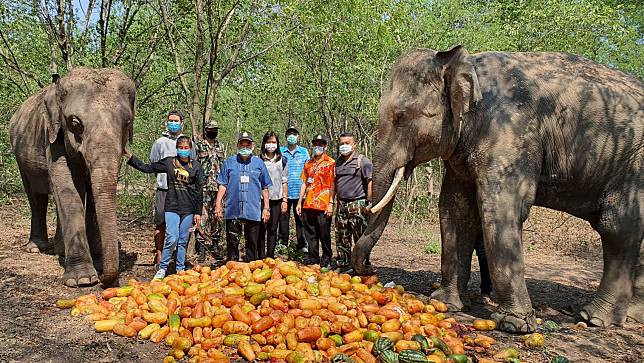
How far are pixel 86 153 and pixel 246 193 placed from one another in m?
2.05

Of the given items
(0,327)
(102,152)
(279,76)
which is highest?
(279,76)

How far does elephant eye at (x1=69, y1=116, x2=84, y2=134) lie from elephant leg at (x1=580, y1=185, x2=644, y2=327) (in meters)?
6.07

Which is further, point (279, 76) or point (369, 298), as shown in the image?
point (279, 76)

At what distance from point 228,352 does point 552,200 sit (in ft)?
13.0

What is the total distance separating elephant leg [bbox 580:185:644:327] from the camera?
5.78 m

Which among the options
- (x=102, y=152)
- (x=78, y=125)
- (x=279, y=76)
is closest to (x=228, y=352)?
(x=102, y=152)

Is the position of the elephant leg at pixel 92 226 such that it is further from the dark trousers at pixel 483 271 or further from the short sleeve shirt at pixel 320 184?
the dark trousers at pixel 483 271

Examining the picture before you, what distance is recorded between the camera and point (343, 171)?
7.67 meters

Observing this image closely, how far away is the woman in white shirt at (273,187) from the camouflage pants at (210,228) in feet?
3.36

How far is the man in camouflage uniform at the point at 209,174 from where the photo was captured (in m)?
8.40

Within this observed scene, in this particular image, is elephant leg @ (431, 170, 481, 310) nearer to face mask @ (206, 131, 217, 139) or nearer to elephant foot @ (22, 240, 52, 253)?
face mask @ (206, 131, 217, 139)

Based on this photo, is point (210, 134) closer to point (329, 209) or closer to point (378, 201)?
point (329, 209)

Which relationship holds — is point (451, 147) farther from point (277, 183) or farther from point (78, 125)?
point (78, 125)

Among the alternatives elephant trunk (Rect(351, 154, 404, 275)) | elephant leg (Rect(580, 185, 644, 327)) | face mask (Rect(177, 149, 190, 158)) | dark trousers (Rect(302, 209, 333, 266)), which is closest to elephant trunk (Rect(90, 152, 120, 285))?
face mask (Rect(177, 149, 190, 158))
